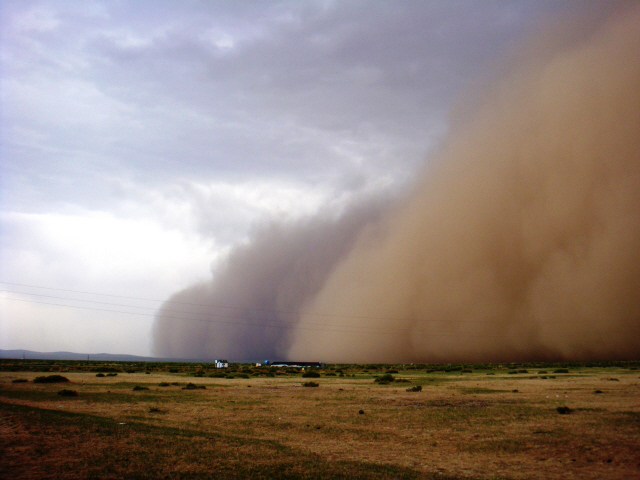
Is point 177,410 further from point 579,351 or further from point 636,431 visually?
point 579,351

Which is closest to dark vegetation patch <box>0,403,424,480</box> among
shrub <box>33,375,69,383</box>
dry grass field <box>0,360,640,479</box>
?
dry grass field <box>0,360,640,479</box>

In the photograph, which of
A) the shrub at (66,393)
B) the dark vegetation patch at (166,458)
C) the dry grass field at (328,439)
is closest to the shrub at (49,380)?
the shrub at (66,393)

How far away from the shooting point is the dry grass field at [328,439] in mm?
9031

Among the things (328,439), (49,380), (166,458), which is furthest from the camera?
(49,380)

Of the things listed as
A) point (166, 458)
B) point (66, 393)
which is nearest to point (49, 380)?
point (66, 393)

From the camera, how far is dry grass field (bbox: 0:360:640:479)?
9031 mm

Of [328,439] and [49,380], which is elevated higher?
[328,439]

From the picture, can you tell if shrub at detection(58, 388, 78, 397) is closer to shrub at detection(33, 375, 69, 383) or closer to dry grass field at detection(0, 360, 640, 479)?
dry grass field at detection(0, 360, 640, 479)

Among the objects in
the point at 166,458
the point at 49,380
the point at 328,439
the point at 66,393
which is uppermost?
the point at 166,458

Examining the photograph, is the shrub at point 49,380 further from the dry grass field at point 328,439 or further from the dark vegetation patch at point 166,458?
the dark vegetation patch at point 166,458

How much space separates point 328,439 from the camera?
1250cm

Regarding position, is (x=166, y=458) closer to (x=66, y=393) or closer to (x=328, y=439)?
(x=328, y=439)

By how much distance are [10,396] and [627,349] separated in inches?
3859

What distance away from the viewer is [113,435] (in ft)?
39.5
